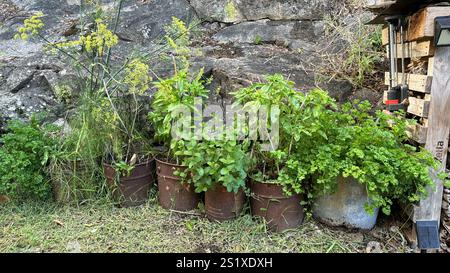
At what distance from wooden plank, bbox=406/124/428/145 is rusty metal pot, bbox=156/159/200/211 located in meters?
1.47

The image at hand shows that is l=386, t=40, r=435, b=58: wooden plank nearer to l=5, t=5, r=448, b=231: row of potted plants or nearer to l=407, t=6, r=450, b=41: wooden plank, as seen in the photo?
l=407, t=6, r=450, b=41: wooden plank

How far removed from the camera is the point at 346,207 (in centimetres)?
207

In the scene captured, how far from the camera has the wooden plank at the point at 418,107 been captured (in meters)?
1.90

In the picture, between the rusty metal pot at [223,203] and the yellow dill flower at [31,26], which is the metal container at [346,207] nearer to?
the rusty metal pot at [223,203]

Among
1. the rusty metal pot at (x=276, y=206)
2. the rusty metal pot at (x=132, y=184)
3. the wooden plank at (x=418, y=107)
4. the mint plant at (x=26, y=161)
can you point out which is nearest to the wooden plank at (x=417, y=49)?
the wooden plank at (x=418, y=107)

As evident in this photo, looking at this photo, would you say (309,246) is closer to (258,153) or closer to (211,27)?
(258,153)

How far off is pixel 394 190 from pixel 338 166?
1.26ft

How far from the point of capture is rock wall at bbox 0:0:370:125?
308 cm

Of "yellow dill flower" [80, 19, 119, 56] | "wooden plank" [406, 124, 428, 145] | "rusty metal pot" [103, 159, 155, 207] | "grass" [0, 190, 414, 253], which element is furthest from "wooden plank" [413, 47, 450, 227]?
"yellow dill flower" [80, 19, 119, 56]

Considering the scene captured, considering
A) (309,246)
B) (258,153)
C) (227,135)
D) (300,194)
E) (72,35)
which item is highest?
(72,35)

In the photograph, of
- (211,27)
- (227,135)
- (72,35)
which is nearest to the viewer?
(227,135)

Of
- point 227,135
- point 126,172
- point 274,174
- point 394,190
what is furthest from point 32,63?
point 394,190

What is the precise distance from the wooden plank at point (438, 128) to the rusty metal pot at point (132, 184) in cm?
181

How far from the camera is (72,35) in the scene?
149 inches
